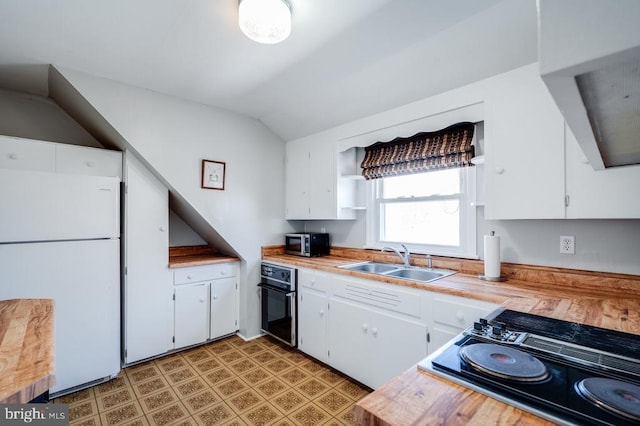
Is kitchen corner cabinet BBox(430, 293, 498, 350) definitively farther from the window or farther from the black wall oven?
the black wall oven

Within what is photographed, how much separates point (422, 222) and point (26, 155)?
10.5 ft

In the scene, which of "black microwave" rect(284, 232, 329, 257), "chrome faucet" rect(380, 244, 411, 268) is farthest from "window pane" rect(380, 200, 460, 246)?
"black microwave" rect(284, 232, 329, 257)

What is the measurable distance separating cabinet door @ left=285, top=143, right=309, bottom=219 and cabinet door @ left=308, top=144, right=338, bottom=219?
8 cm

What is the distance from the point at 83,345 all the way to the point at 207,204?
4.77 feet

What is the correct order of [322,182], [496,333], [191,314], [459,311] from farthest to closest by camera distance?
[322,182] → [191,314] → [459,311] → [496,333]

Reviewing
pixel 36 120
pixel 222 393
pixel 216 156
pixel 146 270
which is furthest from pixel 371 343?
pixel 36 120

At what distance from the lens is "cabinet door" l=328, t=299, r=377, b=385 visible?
219cm

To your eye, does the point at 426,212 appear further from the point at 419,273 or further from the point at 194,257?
the point at 194,257

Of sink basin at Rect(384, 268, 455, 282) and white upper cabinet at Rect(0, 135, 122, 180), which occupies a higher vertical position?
white upper cabinet at Rect(0, 135, 122, 180)

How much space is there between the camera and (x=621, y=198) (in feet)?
4.98

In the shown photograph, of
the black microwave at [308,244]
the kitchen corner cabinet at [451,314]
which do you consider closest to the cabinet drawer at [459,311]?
the kitchen corner cabinet at [451,314]

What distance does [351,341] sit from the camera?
2301 mm

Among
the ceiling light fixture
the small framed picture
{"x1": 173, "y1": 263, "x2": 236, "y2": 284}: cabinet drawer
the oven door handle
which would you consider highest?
the ceiling light fixture

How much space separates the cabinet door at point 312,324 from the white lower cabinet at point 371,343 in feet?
0.29
